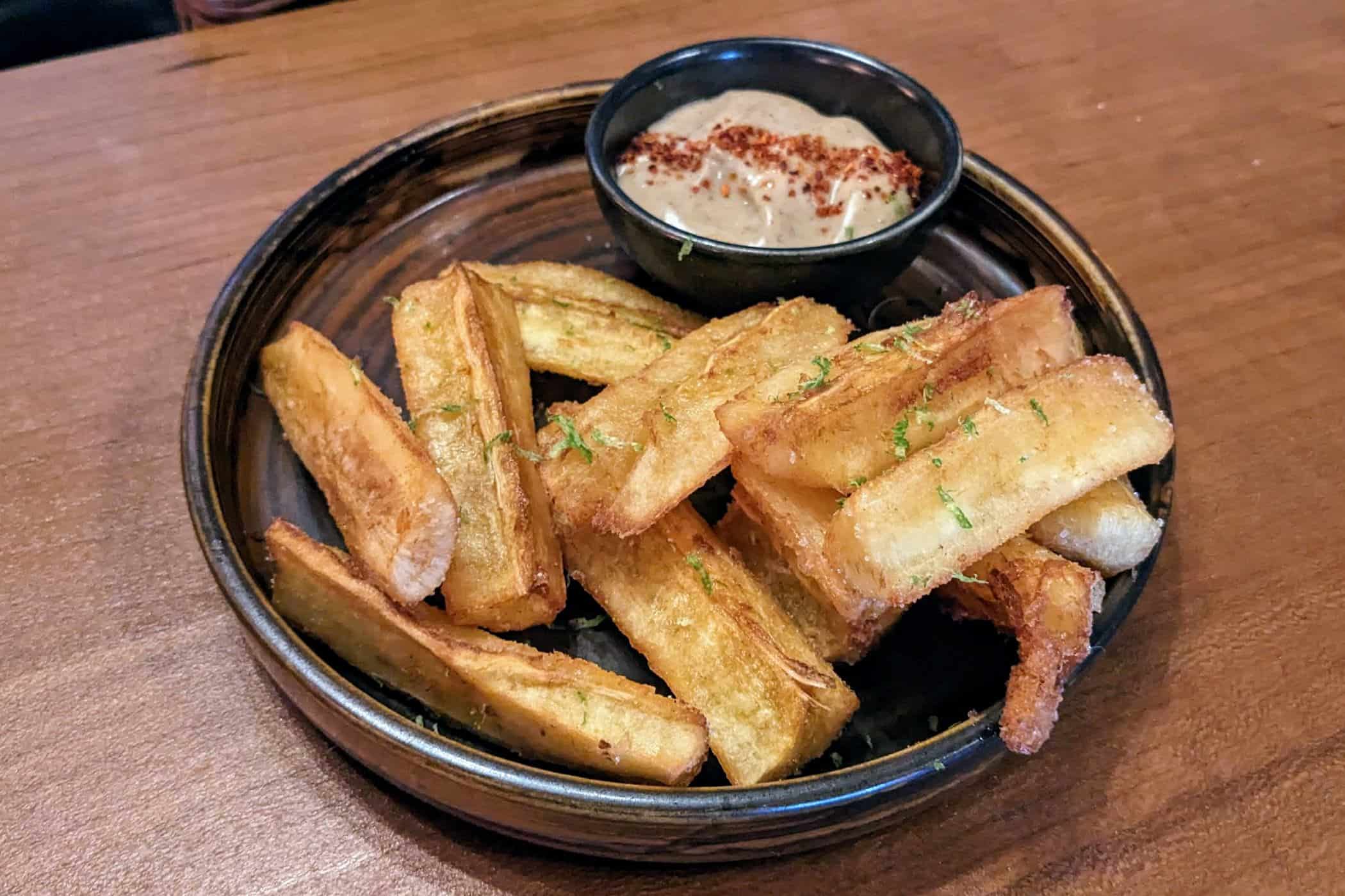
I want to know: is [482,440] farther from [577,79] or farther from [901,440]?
[577,79]

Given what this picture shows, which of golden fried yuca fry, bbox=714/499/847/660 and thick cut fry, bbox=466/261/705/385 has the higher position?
thick cut fry, bbox=466/261/705/385

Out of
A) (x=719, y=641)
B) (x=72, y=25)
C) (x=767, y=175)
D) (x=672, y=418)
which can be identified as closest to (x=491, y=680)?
(x=719, y=641)

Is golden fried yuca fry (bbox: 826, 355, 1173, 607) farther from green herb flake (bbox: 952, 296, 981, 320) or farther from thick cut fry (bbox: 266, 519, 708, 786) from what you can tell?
thick cut fry (bbox: 266, 519, 708, 786)

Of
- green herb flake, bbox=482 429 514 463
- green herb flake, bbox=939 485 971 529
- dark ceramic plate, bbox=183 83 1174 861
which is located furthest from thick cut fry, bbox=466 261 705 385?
green herb flake, bbox=939 485 971 529

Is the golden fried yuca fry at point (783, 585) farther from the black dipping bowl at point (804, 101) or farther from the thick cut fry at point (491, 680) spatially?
the black dipping bowl at point (804, 101)

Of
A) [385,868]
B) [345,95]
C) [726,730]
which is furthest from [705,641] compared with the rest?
[345,95]

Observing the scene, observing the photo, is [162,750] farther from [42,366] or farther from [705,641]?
[42,366]
